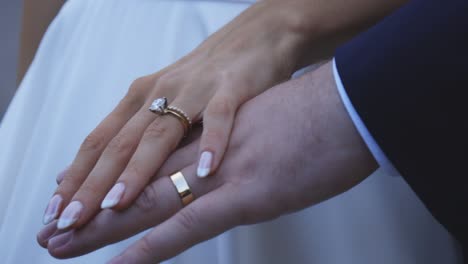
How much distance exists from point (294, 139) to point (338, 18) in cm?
31

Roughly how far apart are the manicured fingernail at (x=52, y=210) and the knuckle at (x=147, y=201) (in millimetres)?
97

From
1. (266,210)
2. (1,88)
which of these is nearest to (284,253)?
(266,210)

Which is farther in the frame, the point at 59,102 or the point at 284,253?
the point at 59,102

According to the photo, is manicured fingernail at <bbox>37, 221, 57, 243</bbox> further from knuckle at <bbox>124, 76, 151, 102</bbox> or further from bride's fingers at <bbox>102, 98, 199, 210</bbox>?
knuckle at <bbox>124, 76, 151, 102</bbox>

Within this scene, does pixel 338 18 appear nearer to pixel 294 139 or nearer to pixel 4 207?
pixel 294 139

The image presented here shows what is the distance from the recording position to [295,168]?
0.45 metres

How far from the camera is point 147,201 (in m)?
0.50

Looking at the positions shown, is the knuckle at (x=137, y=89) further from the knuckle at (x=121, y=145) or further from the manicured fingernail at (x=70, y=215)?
the manicured fingernail at (x=70, y=215)

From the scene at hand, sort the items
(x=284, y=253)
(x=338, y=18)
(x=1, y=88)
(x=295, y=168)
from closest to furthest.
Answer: (x=295, y=168)
(x=284, y=253)
(x=338, y=18)
(x=1, y=88)

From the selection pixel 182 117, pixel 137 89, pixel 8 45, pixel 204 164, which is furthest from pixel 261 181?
pixel 8 45

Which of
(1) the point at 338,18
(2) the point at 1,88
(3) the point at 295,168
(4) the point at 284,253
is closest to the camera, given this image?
(3) the point at 295,168

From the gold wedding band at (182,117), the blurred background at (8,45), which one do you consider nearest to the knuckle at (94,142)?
the gold wedding band at (182,117)

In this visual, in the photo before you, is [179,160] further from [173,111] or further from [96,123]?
[96,123]

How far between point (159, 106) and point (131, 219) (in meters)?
0.17
